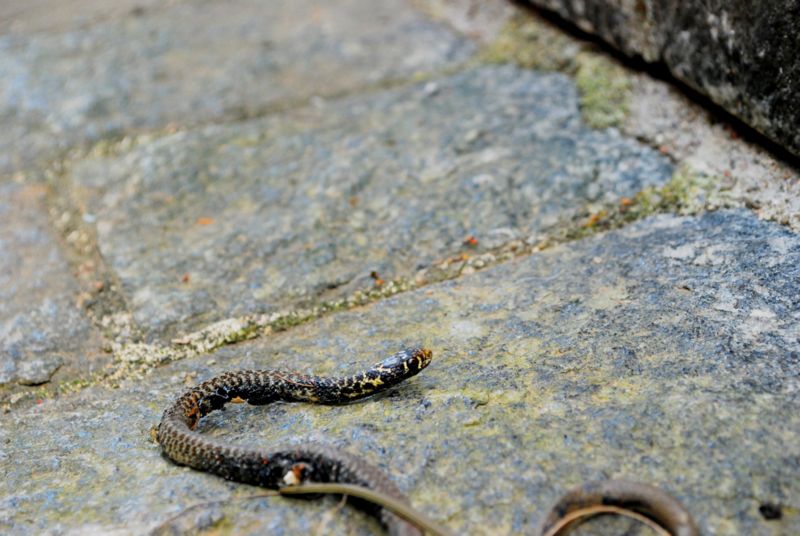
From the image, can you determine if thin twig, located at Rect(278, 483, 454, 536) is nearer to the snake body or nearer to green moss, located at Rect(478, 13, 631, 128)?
the snake body

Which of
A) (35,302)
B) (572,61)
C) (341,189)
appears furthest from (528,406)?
(572,61)

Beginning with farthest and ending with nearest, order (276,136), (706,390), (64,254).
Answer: (276,136) → (64,254) → (706,390)

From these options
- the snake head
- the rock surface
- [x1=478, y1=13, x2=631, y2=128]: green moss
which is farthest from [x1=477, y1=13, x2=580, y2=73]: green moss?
the snake head

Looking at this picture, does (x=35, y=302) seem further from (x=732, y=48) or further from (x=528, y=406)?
(x=732, y=48)

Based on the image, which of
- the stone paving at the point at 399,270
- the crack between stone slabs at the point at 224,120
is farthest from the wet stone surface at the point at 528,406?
the crack between stone slabs at the point at 224,120

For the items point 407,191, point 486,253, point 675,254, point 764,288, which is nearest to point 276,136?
point 407,191

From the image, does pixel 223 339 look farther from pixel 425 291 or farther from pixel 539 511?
pixel 539 511

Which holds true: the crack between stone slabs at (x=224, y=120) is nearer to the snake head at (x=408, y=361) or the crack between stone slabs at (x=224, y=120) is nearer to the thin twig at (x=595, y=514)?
the snake head at (x=408, y=361)
